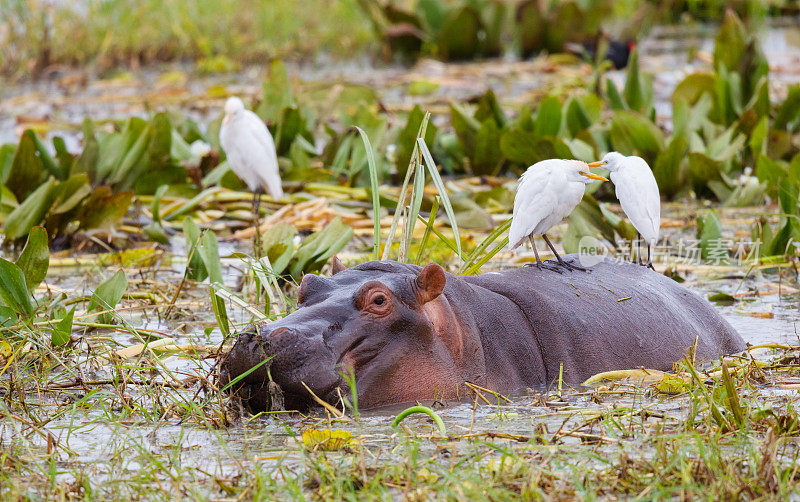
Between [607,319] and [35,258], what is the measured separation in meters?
2.28

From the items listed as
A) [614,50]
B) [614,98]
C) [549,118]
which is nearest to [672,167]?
[549,118]

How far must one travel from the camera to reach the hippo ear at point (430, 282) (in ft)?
11.4

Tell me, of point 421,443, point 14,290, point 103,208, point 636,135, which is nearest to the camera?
point 421,443

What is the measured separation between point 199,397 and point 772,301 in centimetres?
297

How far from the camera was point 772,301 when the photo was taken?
209 inches

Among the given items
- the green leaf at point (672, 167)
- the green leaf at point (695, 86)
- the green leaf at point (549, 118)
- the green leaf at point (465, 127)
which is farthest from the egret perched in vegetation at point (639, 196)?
the green leaf at point (695, 86)

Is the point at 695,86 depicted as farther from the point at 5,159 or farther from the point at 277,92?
the point at 5,159

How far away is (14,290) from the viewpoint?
13.5 feet

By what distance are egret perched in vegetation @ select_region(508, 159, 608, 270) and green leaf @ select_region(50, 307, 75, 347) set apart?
1623mm

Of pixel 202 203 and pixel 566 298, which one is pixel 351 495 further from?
pixel 202 203

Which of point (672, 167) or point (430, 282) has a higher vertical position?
point (430, 282)

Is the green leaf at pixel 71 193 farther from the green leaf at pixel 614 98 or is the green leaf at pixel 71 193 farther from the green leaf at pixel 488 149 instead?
the green leaf at pixel 614 98

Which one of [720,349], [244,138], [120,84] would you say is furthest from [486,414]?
[120,84]

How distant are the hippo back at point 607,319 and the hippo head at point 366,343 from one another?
13.6 inches
